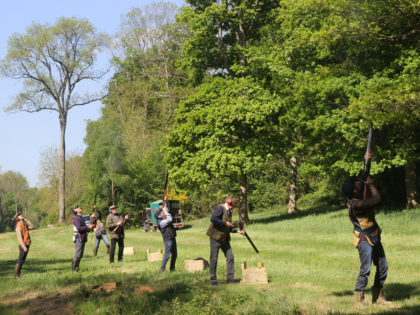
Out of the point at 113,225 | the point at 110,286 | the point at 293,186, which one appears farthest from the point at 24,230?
the point at 293,186

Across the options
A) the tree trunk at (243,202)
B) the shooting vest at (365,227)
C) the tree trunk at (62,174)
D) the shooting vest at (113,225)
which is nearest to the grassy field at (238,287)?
the shooting vest at (113,225)

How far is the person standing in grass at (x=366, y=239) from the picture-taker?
9.15 meters

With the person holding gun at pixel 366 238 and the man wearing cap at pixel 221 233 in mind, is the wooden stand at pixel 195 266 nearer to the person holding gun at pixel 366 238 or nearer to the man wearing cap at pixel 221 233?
the man wearing cap at pixel 221 233

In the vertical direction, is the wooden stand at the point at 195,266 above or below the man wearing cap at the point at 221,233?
below

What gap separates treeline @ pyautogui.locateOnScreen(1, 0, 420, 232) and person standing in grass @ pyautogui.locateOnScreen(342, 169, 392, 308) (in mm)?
14694

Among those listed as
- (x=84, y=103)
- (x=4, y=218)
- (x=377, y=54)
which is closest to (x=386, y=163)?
(x=377, y=54)

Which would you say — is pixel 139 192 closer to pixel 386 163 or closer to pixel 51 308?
pixel 386 163

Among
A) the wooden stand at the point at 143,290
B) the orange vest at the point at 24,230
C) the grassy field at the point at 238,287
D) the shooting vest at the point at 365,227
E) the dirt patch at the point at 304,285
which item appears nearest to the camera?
the shooting vest at the point at 365,227

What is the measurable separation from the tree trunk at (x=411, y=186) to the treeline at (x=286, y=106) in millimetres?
59

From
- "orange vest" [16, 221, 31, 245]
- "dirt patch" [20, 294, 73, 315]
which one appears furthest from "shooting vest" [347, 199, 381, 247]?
"orange vest" [16, 221, 31, 245]

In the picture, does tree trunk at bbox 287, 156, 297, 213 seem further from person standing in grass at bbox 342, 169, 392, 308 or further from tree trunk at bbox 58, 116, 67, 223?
person standing in grass at bbox 342, 169, 392, 308

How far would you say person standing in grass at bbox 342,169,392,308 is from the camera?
360 inches

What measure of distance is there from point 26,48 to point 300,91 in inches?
1488

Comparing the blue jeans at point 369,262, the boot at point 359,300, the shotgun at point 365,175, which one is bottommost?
the boot at point 359,300
